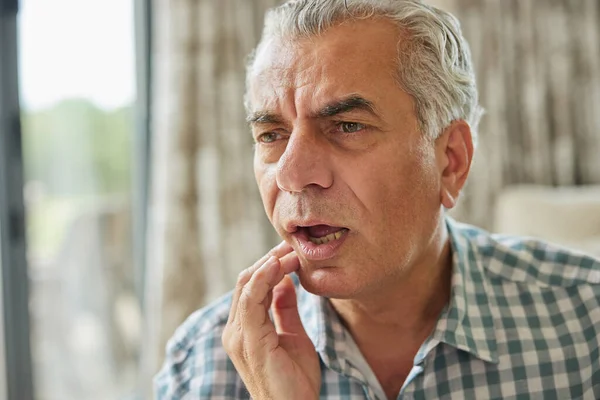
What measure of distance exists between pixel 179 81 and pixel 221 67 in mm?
238

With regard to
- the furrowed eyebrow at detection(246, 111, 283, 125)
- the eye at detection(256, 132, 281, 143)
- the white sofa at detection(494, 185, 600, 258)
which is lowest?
the white sofa at detection(494, 185, 600, 258)

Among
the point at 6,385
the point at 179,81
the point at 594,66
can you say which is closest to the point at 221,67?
the point at 179,81

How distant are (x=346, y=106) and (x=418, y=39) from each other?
0.73ft

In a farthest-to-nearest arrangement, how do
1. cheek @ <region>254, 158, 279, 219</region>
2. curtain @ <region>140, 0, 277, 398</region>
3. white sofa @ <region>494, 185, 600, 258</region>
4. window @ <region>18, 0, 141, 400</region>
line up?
1. curtain @ <region>140, 0, 277, 398</region>
2. window @ <region>18, 0, 141, 400</region>
3. white sofa @ <region>494, 185, 600, 258</region>
4. cheek @ <region>254, 158, 279, 219</region>

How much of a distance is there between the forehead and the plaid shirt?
1.51 feet

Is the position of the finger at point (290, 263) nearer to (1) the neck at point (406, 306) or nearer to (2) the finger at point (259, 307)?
(2) the finger at point (259, 307)

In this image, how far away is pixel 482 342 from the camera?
4.49 feet

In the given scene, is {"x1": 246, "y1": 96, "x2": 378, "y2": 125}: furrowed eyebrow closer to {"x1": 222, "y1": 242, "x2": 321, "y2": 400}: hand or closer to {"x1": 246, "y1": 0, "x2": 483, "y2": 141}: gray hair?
{"x1": 246, "y1": 0, "x2": 483, "y2": 141}: gray hair

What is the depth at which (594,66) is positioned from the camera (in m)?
3.51

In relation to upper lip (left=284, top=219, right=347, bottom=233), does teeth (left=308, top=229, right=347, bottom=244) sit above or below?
below

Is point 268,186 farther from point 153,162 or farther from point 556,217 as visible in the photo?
point 153,162

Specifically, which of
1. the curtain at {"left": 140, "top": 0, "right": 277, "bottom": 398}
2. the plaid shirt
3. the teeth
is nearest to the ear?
the plaid shirt

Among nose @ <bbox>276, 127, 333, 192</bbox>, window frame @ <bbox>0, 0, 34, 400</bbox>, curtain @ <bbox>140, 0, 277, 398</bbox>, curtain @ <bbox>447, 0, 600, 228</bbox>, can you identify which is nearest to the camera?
nose @ <bbox>276, 127, 333, 192</bbox>

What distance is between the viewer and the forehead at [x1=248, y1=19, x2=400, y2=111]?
4.17ft
